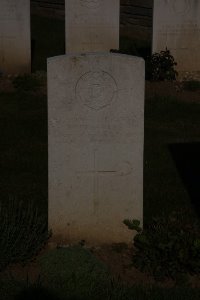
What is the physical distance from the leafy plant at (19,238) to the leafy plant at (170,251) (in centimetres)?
75

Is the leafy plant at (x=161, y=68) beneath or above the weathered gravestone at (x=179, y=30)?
beneath

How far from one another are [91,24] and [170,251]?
8362mm

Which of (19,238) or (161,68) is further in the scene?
(161,68)

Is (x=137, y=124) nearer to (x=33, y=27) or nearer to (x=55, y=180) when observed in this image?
(x=55, y=180)

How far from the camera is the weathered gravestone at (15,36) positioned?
12102 millimetres

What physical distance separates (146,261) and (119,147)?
91 cm

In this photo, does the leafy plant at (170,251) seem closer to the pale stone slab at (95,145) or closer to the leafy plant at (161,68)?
the pale stone slab at (95,145)

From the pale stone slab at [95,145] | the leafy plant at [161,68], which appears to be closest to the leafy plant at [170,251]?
the pale stone slab at [95,145]

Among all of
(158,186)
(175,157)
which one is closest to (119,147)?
(158,186)

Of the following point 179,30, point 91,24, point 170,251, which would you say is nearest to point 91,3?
point 91,24

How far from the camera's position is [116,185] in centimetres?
573

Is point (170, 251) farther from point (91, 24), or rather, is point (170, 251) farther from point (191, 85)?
point (91, 24)

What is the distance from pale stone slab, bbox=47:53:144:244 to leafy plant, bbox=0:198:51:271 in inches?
9.0

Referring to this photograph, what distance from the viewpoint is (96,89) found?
5543mm
